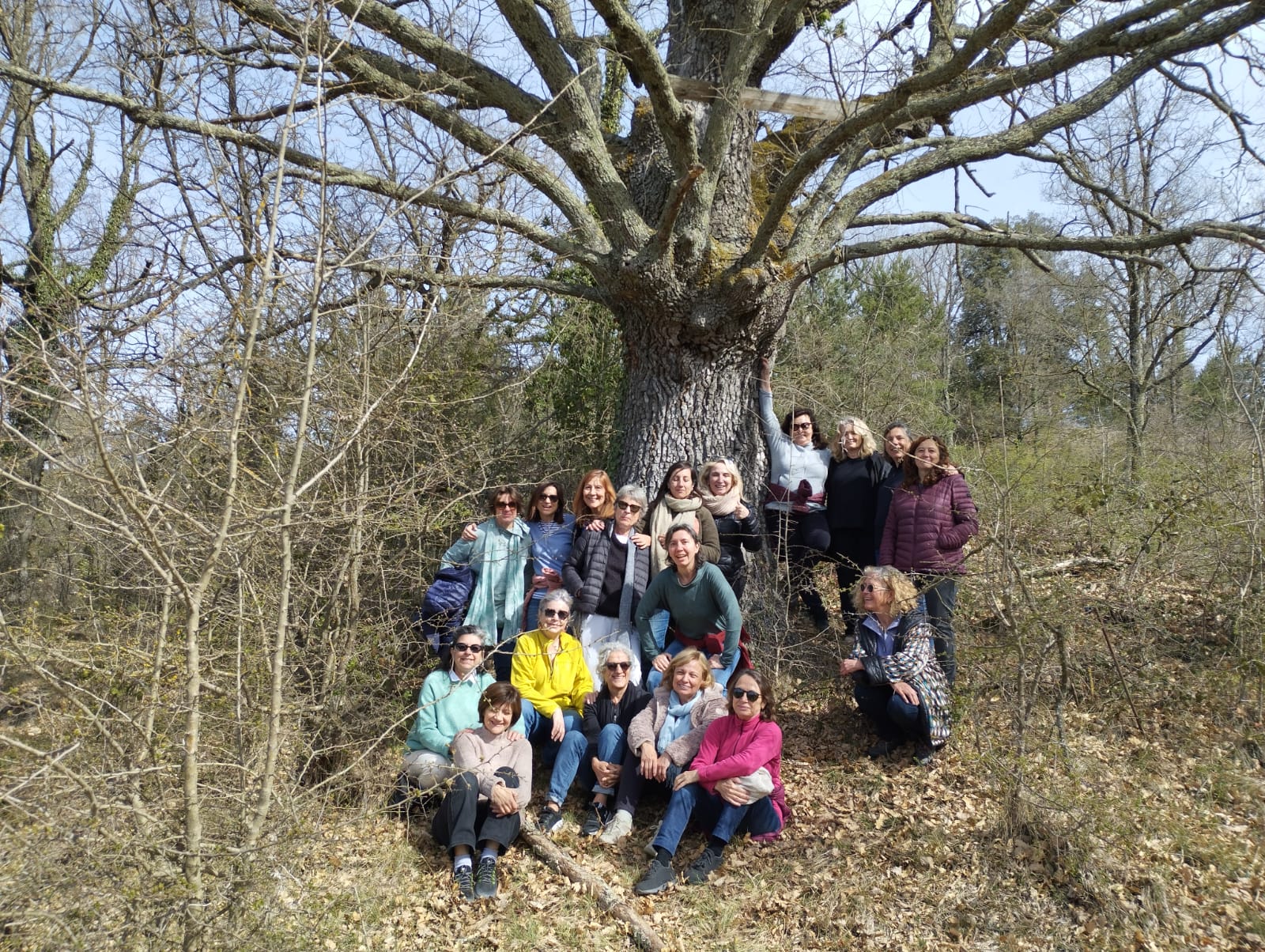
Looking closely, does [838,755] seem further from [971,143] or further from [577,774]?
[971,143]

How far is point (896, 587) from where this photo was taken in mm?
4852

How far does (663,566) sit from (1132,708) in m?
2.84

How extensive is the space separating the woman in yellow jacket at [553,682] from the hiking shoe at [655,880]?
0.84m

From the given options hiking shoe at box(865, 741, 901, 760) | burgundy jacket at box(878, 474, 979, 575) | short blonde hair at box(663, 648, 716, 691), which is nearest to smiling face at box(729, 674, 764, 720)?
short blonde hair at box(663, 648, 716, 691)

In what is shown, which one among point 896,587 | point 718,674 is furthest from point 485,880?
point 896,587

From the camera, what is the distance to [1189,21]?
4.32 meters

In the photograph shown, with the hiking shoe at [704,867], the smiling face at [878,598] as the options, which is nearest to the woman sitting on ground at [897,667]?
the smiling face at [878,598]

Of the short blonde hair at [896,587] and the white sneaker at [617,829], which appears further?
the short blonde hair at [896,587]

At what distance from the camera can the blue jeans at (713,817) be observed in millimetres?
4336

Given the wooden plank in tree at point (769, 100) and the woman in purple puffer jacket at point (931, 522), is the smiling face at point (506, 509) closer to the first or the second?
the woman in purple puffer jacket at point (931, 522)

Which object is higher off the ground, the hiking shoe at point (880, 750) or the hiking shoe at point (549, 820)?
the hiking shoe at point (880, 750)

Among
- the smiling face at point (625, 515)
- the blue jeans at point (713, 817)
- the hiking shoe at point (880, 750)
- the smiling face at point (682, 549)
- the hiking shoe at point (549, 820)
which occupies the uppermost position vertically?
the smiling face at point (625, 515)

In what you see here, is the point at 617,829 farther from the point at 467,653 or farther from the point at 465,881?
the point at 467,653

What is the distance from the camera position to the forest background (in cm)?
291
